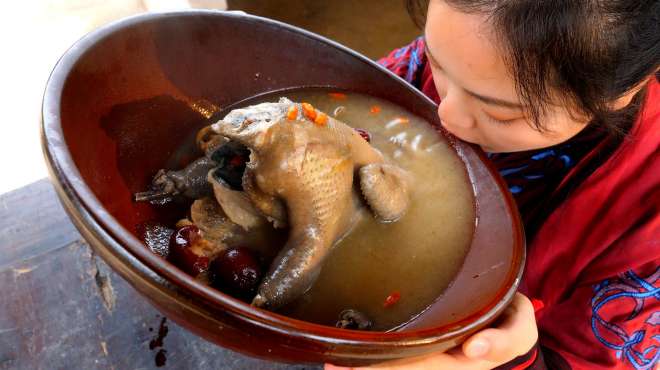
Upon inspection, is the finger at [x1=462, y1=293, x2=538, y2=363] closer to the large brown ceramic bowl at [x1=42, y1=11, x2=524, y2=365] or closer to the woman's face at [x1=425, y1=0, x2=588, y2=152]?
the large brown ceramic bowl at [x1=42, y1=11, x2=524, y2=365]

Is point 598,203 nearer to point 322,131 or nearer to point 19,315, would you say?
point 322,131

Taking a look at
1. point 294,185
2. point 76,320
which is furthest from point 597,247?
point 76,320

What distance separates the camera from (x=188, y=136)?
97cm

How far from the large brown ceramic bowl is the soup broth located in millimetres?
25

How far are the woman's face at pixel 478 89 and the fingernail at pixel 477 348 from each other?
14.0 inches

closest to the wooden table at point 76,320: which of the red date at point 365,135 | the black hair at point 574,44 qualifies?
the red date at point 365,135

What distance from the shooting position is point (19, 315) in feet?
3.06

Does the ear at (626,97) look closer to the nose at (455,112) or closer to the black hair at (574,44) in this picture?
the black hair at (574,44)

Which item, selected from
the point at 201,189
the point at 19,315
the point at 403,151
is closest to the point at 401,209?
the point at 403,151

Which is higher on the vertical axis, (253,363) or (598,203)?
(598,203)

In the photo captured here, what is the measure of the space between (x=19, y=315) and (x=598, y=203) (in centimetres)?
111

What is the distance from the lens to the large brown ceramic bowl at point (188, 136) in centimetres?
57

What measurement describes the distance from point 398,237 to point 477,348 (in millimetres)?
258

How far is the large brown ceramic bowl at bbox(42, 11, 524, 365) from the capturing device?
57 cm
